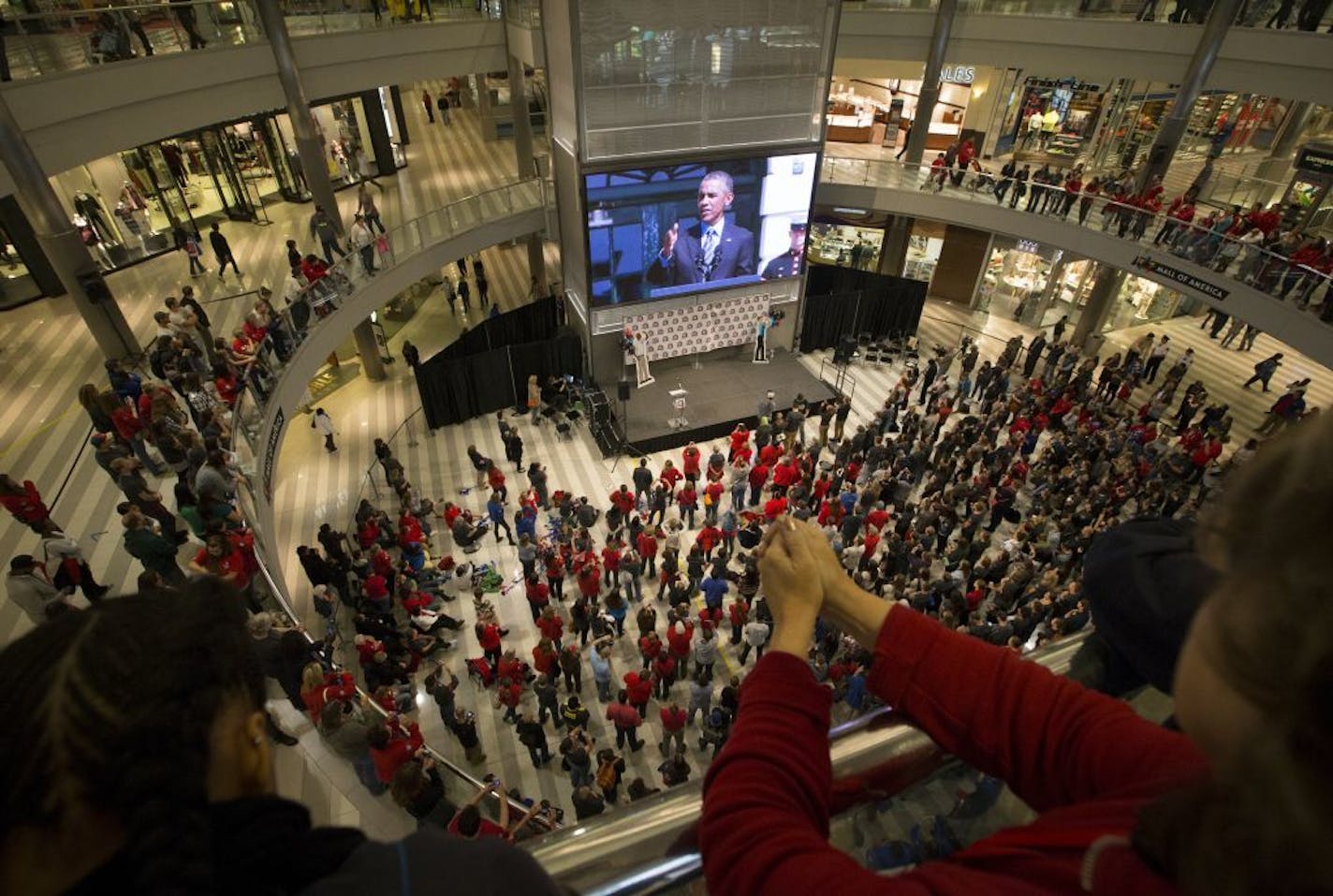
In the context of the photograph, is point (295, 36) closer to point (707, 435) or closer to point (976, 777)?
point (707, 435)

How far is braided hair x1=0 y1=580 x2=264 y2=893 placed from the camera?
0.86 meters

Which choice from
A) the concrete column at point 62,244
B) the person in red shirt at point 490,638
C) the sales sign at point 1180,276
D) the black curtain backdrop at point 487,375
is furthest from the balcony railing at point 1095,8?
the person in red shirt at point 490,638

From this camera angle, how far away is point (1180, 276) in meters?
16.0

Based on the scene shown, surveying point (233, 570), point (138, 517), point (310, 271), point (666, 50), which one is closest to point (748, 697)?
point (233, 570)

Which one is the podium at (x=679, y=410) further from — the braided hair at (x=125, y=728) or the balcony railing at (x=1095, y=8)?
the braided hair at (x=125, y=728)

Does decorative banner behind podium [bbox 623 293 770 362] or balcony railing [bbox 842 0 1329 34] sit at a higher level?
Answer: balcony railing [bbox 842 0 1329 34]

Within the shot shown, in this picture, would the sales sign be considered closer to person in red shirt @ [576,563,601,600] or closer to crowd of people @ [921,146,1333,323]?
crowd of people @ [921,146,1333,323]

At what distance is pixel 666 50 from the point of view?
1492 cm

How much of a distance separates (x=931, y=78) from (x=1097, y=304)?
8.04 metres

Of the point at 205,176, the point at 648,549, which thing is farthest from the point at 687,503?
the point at 205,176

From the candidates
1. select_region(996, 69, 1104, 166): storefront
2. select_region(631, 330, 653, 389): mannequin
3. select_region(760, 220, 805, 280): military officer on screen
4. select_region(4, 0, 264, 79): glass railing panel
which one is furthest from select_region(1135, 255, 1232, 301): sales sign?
select_region(4, 0, 264, 79): glass railing panel

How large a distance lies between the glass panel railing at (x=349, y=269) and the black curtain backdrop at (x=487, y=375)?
2661mm

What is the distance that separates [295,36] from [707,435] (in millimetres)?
12411

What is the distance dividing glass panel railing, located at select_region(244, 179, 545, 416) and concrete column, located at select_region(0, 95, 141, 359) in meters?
Result: 2.41
